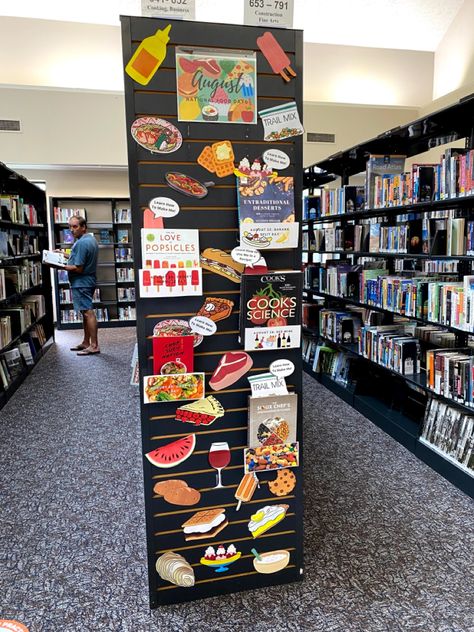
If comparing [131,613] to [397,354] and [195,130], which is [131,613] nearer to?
[195,130]

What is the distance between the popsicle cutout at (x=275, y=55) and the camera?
1.66 m

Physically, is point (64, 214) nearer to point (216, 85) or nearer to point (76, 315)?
point (76, 315)

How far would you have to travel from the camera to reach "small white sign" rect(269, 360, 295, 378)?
6.01ft

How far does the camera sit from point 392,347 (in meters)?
3.56

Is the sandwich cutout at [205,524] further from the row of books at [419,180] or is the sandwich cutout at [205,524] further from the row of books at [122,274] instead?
the row of books at [122,274]

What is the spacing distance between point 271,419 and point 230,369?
0.25 metres

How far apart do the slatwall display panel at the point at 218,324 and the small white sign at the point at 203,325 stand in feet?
0.09

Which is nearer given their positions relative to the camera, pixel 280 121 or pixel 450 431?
pixel 280 121

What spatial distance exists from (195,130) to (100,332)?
6509mm

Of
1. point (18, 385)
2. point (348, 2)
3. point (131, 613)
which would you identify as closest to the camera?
point (131, 613)

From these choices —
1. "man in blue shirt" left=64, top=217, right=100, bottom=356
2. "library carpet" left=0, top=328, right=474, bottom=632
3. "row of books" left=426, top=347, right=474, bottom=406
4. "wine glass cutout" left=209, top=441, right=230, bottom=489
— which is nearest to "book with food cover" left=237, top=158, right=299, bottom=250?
"wine glass cutout" left=209, top=441, right=230, bottom=489

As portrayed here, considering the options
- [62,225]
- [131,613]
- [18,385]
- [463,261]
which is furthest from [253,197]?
[62,225]

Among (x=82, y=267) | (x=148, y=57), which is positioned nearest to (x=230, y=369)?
(x=148, y=57)

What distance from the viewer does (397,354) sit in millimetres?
Answer: 3492
